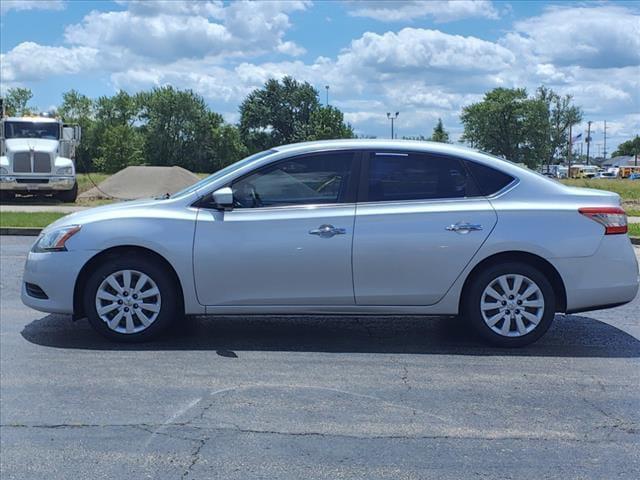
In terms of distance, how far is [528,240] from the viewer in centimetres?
574

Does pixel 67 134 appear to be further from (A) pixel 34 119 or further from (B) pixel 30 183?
(B) pixel 30 183

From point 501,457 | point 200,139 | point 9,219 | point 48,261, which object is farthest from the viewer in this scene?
point 200,139

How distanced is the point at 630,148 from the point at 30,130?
162m

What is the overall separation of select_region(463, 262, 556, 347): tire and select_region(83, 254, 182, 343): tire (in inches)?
95.7

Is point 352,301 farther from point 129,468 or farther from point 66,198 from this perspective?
point 66,198

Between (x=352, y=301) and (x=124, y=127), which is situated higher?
(x=124, y=127)

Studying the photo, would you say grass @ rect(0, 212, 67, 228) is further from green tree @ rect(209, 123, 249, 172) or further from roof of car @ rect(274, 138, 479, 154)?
green tree @ rect(209, 123, 249, 172)

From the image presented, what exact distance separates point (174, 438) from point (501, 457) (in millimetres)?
1785

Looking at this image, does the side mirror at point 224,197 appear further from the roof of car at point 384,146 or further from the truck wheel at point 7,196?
the truck wheel at point 7,196

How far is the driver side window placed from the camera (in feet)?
19.4

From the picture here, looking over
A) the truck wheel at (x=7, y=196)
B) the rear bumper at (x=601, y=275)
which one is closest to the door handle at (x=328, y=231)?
the rear bumper at (x=601, y=275)

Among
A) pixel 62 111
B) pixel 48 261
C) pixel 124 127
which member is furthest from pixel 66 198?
pixel 62 111

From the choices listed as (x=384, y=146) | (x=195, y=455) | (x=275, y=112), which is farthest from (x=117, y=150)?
(x=195, y=455)

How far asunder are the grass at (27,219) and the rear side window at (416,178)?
11078mm
